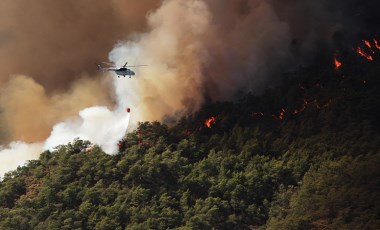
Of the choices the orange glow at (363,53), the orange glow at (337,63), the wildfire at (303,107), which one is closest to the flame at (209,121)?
the wildfire at (303,107)

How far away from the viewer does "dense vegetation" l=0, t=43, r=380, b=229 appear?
81625mm

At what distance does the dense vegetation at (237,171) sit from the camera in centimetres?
8162

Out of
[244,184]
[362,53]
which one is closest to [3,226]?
[244,184]

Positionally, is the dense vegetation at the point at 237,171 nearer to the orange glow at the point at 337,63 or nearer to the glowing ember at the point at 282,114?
the glowing ember at the point at 282,114

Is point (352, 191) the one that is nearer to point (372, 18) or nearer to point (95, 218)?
point (95, 218)

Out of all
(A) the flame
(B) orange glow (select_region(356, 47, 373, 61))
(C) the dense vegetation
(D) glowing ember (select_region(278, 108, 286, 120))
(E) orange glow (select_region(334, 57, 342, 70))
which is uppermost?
(B) orange glow (select_region(356, 47, 373, 61))

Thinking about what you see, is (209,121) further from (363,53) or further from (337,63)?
(363,53)

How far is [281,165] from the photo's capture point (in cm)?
8750

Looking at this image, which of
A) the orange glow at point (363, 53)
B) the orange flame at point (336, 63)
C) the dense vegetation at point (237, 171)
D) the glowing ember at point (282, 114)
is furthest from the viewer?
the orange glow at point (363, 53)

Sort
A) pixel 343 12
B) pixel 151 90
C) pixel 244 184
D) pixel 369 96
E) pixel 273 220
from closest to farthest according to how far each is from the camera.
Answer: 1. pixel 273 220
2. pixel 244 184
3. pixel 369 96
4. pixel 151 90
5. pixel 343 12

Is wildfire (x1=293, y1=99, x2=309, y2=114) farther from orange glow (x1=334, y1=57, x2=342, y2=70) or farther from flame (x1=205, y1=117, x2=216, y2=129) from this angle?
flame (x1=205, y1=117, x2=216, y2=129)

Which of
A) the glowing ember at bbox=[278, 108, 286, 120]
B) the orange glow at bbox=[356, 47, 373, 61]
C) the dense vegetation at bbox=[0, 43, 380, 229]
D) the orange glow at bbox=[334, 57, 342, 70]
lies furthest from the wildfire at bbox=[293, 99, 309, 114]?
the orange glow at bbox=[356, 47, 373, 61]

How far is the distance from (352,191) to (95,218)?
2659 cm

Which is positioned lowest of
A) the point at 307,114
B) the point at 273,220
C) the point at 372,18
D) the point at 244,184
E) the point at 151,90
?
the point at 273,220
